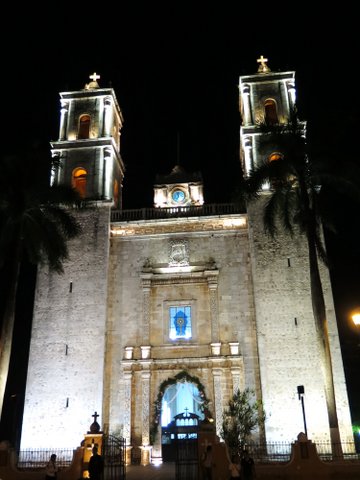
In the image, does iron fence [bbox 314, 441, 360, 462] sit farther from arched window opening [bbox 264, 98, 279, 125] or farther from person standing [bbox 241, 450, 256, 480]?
arched window opening [bbox 264, 98, 279, 125]

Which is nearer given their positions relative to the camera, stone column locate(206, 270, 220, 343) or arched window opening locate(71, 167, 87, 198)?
stone column locate(206, 270, 220, 343)

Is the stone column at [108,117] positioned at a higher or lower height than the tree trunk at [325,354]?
higher

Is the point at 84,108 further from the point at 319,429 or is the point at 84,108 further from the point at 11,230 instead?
the point at 319,429

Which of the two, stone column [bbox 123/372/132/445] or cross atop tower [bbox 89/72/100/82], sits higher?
cross atop tower [bbox 89/72/100/82]

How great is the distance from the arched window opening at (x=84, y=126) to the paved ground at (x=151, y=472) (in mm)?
19556

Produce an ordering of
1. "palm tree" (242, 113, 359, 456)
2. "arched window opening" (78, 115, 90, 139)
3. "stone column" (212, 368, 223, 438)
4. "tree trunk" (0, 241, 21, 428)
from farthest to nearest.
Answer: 1. "arched window opening" (78, 115, 90, 139)
2. "stone column" (212, 368, 223, 438)
3. "palm tree" (242, 113, 359, 456)
4. "tree trunk" (0, 241, 21, 428)

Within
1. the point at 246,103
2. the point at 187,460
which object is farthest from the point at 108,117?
the point at 187,460

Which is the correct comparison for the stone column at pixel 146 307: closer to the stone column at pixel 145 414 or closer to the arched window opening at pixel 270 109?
the stone column at pixel 145 414

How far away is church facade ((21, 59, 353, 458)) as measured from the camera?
79.5ft

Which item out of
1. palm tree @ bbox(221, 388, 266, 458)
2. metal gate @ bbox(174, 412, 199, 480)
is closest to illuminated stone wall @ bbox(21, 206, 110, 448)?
palm tree @ bbox(221, 388, 266, 458)

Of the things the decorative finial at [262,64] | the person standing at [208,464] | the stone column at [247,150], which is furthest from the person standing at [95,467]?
the decorative finial at [262,64]

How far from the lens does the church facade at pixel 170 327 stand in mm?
24219

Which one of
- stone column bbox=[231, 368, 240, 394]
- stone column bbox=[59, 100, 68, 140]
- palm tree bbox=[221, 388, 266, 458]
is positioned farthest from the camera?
stone column bbox=[59, 100, 68, 140]

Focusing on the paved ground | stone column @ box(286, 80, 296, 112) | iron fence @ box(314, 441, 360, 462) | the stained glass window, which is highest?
stone column @ box(286, 80, 296, 112)
